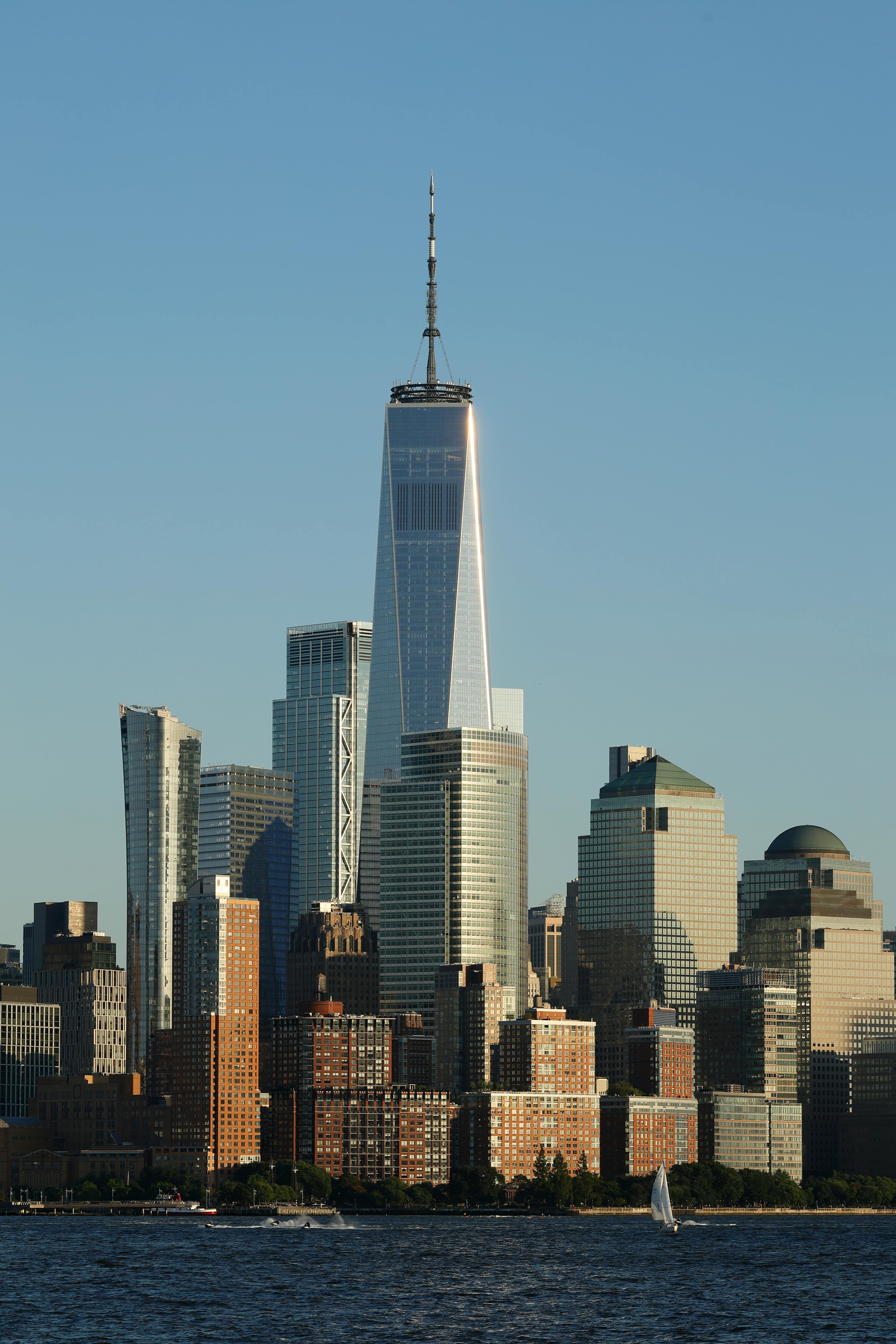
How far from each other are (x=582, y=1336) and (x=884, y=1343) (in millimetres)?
22562

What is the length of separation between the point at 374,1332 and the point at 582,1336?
609 inches

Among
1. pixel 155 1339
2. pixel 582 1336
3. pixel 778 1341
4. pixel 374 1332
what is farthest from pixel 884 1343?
pixel 155 1339

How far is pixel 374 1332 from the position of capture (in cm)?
19862

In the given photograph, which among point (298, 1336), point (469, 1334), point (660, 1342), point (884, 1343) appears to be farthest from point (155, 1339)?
point (884, 1343)

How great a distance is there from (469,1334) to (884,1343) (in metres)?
31.0

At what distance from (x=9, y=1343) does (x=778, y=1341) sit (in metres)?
56.3

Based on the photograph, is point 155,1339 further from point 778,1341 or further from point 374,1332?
point 778,1341

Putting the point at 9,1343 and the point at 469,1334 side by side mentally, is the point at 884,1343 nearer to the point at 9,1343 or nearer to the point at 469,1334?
the point at 469,1334

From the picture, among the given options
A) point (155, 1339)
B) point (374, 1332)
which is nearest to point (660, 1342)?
point (374, 1332)

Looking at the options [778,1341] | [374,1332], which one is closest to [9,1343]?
[374,1332]

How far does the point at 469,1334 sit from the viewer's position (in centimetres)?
19775

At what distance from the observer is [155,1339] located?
19312 centimetres

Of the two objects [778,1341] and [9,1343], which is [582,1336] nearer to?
[778,1341]

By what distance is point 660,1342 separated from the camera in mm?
196250
